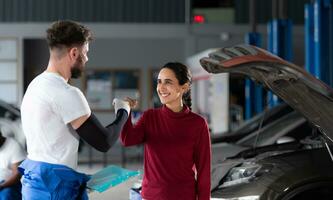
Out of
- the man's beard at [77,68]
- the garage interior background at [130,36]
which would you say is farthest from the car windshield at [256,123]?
the garage interior background at [130,36]

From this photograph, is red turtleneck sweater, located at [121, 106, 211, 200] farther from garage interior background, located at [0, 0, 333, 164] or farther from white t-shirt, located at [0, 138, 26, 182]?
garage interior background, located at [0, 0, 333, 164]

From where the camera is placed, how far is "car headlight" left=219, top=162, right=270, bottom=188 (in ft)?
15.4

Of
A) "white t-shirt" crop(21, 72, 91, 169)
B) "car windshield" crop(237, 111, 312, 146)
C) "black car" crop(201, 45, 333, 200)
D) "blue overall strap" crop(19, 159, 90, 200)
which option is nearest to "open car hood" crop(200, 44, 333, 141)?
"black car" crop(201, 45, 333, 200)

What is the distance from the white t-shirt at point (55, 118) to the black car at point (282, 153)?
2.88ft

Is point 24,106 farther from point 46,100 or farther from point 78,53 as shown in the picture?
point 78,53

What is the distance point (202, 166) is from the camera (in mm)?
3285

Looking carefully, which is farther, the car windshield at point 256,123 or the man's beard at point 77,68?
the car windshield at point 256,123

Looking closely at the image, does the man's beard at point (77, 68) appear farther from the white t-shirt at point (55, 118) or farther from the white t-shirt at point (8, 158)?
the white t-shirt at point (8, 158)

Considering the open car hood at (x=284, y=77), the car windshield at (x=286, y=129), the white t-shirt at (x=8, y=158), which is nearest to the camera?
the open car hood at (x=284, y=77)

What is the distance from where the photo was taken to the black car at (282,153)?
3.34 m

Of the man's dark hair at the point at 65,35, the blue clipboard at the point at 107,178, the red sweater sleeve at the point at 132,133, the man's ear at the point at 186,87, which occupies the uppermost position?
the man's dark hair at the point at 65,35

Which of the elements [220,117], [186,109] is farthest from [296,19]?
[186,109]

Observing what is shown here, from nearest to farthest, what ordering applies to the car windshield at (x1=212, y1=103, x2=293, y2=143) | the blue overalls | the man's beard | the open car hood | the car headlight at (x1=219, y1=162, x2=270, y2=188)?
the man's beard → the open car hood → the blue overalls → the car headlight at (x1=219, y1=162, x2=270, y2=188) → the car windshield at (x1=212, y1=103, x2=293, y2=143)

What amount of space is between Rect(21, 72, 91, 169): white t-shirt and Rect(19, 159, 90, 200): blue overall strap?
0.03 metres
